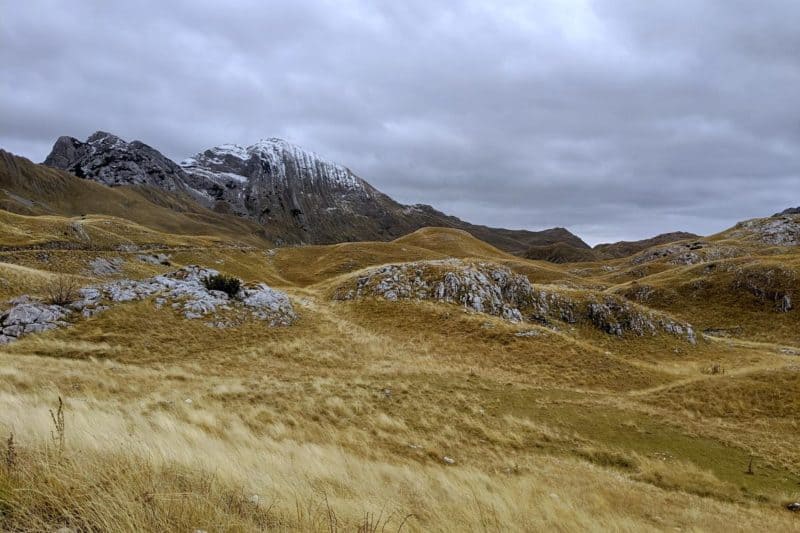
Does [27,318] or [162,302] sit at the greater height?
[162,302]

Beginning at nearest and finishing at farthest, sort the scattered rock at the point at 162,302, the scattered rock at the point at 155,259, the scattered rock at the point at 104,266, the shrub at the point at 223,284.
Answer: the scattered rock at the point at 162,302
the shrub at the point at 223,284
the scattered rock at the point at 104,266
the scattered rock at the point at 155,259

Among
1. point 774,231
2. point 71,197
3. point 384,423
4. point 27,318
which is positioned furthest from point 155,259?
point 71,197

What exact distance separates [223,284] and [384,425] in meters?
22.4

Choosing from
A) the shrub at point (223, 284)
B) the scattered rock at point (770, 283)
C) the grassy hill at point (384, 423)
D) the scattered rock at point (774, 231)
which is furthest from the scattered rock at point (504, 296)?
the scattered rock at point (774, 231)

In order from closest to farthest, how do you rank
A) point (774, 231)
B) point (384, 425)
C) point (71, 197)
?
point (384, 425) → point (774, 231) → point (71, 197)

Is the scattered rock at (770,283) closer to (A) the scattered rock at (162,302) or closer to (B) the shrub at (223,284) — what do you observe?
(A) the scattered rock at (162,302)

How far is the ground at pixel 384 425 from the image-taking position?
526cm

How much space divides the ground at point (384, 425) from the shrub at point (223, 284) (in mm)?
4717

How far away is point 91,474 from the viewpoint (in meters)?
4.79

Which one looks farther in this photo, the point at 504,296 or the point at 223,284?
the point at 504,296

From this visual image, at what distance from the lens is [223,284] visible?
3192 cm

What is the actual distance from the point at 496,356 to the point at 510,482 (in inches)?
744

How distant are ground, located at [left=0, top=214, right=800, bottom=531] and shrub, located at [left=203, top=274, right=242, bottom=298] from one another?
472cm

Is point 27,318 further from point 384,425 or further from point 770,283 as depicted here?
point 770,283
